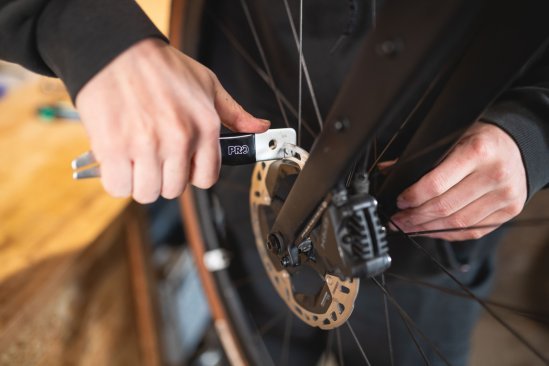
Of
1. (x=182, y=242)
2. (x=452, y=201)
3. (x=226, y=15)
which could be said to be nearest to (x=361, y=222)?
(x=452, y=201)

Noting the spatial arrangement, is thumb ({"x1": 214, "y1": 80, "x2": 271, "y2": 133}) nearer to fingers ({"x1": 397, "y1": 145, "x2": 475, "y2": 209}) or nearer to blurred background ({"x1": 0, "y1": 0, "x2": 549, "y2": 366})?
fingers ({"x1": 397, "y1": 145, "x2": 475, "y2": 209})

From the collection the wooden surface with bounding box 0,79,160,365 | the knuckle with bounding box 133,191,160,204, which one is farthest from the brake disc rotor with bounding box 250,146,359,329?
the wooden surface with bounding box 0,79,160,365

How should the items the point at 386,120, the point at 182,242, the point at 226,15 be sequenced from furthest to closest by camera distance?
Result: the point at 182,242, the point at 226,15, the point at 386,120

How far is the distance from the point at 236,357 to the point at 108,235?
278 millimetres

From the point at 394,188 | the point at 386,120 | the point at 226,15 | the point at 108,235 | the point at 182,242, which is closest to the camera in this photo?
the point at 386,120

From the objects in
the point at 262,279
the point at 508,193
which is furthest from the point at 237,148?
the point at 262,279

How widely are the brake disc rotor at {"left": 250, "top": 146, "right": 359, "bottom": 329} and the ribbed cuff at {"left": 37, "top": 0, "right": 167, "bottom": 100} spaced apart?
14 centimetres

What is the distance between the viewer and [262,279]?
69cm

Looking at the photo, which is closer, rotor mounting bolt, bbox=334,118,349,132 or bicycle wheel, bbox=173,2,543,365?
rotor mounting bolt, bbox=334,118,349,132

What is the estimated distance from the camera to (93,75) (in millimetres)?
279

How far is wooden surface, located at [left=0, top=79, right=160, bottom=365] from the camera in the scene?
616 millimetres

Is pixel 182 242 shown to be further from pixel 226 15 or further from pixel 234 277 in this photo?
pixel 226 15

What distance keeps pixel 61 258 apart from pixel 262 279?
11.0 inches

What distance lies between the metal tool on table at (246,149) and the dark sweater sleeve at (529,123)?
17 cm
